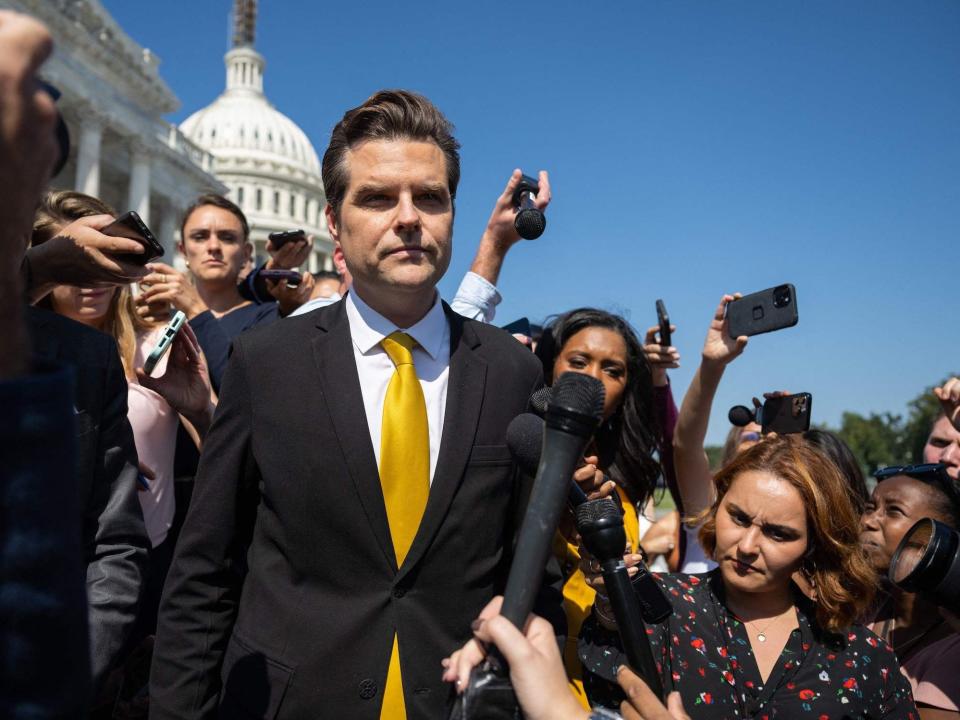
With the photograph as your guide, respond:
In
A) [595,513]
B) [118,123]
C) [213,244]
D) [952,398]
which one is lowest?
[595,513]

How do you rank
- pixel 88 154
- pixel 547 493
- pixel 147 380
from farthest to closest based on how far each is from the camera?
pixel 88 154, pixel 147 380, pixel 547 493

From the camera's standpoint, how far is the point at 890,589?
3.23m

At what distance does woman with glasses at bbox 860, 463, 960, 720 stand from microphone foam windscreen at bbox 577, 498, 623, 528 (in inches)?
82.5

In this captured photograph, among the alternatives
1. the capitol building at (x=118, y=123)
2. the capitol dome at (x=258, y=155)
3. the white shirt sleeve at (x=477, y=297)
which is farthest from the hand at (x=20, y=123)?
the capitol dome at (x=258, y=155)

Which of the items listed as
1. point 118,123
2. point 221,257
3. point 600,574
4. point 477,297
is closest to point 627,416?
point 477,297

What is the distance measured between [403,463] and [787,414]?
230 centimetres

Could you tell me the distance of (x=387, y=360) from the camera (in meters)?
2.17

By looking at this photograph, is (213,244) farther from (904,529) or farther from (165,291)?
(904,529)

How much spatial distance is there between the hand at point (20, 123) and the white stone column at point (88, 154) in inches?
1502

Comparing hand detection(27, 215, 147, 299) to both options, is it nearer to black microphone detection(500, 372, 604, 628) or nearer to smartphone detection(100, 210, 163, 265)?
smartphone detection(100, 210, 163, 265)

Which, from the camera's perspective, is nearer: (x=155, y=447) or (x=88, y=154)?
(x=155, y=447)

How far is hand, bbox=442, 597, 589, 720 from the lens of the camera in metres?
1.21

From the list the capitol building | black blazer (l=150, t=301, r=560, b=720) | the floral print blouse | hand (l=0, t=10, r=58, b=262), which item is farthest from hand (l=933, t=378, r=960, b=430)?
the capitol building

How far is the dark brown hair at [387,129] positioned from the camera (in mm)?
2174
